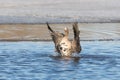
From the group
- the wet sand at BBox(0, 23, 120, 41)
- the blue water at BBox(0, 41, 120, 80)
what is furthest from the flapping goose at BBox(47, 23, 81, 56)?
the wet sand at BBox(0, 23, 120, 41)

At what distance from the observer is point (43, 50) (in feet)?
51.5

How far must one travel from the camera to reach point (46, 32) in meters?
20.3

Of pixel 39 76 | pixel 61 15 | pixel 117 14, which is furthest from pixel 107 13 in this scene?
pixel 39 76

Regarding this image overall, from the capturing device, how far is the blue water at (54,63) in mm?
11750

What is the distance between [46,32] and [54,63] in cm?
698

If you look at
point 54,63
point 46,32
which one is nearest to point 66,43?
point 54,63

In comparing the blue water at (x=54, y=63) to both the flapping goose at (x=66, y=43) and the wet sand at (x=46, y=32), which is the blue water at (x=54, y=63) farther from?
the wet sand at (x=46, y=32)

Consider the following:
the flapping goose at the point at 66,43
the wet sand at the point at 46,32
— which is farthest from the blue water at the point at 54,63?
the wet sand at the point at 46,32

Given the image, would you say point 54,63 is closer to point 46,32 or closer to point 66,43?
point 66,43

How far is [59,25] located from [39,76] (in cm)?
1072

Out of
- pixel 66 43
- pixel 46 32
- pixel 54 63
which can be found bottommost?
pixel 54 63

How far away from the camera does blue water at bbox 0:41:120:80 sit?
11.8 metres

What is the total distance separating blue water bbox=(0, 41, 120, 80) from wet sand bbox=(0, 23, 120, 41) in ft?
4.59

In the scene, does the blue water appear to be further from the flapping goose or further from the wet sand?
the wet sand
